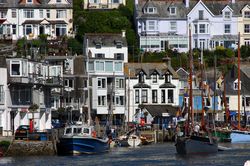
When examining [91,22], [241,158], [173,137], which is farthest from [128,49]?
[241,158]

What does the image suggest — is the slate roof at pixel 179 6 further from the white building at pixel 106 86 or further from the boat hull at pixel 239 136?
the boat hull at pixel 239 136

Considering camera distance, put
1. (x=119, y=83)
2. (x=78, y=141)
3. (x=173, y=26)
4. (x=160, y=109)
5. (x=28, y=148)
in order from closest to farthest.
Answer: (x=28, y=148) < (x=78, y=141) < (x=160, y=109) < (x=119, y=83) < (x=173, y=26)

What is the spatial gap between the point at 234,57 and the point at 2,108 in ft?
202

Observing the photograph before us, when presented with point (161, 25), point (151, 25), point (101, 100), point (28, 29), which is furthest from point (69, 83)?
point (161, 25)

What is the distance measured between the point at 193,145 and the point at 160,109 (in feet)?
137

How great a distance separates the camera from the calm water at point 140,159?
312 feet

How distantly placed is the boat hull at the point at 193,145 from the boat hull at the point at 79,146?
5879 millimetres

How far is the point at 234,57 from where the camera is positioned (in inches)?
6658

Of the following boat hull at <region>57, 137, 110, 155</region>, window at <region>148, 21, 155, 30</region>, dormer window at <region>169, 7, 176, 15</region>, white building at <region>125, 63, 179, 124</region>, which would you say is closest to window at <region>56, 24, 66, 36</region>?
window at <region>148, 21, 155, 30</region>

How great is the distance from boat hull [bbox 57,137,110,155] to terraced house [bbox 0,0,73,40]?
216 ft

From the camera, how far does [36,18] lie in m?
173

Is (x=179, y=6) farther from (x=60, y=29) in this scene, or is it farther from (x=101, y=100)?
(x=101, y=100)

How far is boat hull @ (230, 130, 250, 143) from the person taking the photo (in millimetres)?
125250

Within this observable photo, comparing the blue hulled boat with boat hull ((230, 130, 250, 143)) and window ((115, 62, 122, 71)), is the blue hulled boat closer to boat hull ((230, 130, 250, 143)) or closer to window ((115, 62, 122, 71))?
boat hull ((230, 130, 250, 143))
